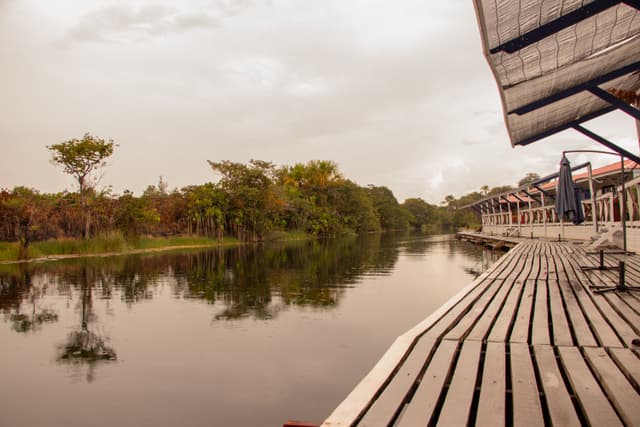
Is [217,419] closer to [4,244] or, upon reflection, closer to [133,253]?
[4,244]

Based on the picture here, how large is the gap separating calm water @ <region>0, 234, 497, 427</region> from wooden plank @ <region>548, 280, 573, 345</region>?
6.69 feet

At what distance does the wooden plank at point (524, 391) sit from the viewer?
213 centimetres

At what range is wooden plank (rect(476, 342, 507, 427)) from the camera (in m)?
2.14

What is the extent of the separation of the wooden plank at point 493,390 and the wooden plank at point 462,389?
5 centimetres

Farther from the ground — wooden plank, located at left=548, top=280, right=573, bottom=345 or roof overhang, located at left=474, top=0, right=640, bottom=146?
roof overhang, located at left=474, top=0, right=640, bottom=146

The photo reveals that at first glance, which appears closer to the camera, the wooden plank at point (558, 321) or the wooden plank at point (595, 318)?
the wooden plank at point (595, 318)

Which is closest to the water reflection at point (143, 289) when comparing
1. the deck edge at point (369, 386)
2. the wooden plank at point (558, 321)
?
the deck edge at point (369, 386)

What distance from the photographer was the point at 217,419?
13.2 ft

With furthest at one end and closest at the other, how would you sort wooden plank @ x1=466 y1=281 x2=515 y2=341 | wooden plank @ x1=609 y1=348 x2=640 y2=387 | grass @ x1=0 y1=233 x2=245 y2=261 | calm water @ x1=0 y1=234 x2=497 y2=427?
grass @ x1=0 y1=233 x2=245 y2=261
calm water @ x1=0 y1=234 x2=497 y2=427
wooden plank @ x1=466 y1=281 x2=515 y2=341
wooden plank @ x1=609 y1=348 x2=640 y2=387

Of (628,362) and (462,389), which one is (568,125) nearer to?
(628,362)

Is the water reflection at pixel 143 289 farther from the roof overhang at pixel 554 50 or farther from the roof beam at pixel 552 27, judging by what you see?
the roof beam at pixel 552 27

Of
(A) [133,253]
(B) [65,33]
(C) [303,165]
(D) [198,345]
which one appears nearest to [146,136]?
(A) [133,253]

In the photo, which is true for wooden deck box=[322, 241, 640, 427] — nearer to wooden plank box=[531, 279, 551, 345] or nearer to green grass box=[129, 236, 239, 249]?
wooden plank box=[531, 279, 551, 345]

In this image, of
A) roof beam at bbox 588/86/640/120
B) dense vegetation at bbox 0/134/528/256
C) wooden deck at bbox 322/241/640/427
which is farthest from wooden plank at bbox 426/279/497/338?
dense vegetation at bbox 0/134/528/256
